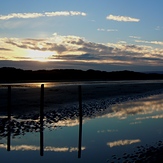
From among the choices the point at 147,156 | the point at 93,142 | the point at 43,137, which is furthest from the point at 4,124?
the point at 147,156

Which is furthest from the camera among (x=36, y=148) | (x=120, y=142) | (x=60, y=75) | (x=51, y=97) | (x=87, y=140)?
(x=60, y=75)

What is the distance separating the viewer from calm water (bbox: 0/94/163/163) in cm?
1155

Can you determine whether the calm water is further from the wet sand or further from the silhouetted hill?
the silhouetted hill

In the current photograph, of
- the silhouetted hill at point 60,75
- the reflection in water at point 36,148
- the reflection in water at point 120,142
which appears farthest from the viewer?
the silhouetted hill at point 60,75

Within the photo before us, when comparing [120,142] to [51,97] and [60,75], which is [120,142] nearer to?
[51,97]

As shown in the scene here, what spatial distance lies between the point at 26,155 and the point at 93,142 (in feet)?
11.8

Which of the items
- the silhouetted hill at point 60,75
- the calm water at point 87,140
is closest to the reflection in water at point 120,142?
the calm water at point 87,140

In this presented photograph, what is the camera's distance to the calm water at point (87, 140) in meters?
11.6

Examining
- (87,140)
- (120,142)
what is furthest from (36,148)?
(120,142)

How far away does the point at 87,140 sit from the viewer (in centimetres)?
1470

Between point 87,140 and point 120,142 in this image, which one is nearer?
point 120,142

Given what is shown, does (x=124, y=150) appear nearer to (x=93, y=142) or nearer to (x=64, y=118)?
(x=93, y=142)

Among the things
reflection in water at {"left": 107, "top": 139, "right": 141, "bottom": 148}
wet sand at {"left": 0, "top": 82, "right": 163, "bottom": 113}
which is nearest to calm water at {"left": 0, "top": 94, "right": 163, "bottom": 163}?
reflection in water at {"left": 107, "top": 139, "right": 141, "bottom": 148}

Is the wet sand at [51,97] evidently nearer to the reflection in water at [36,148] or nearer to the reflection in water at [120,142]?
the reflection in water at [36,148]
